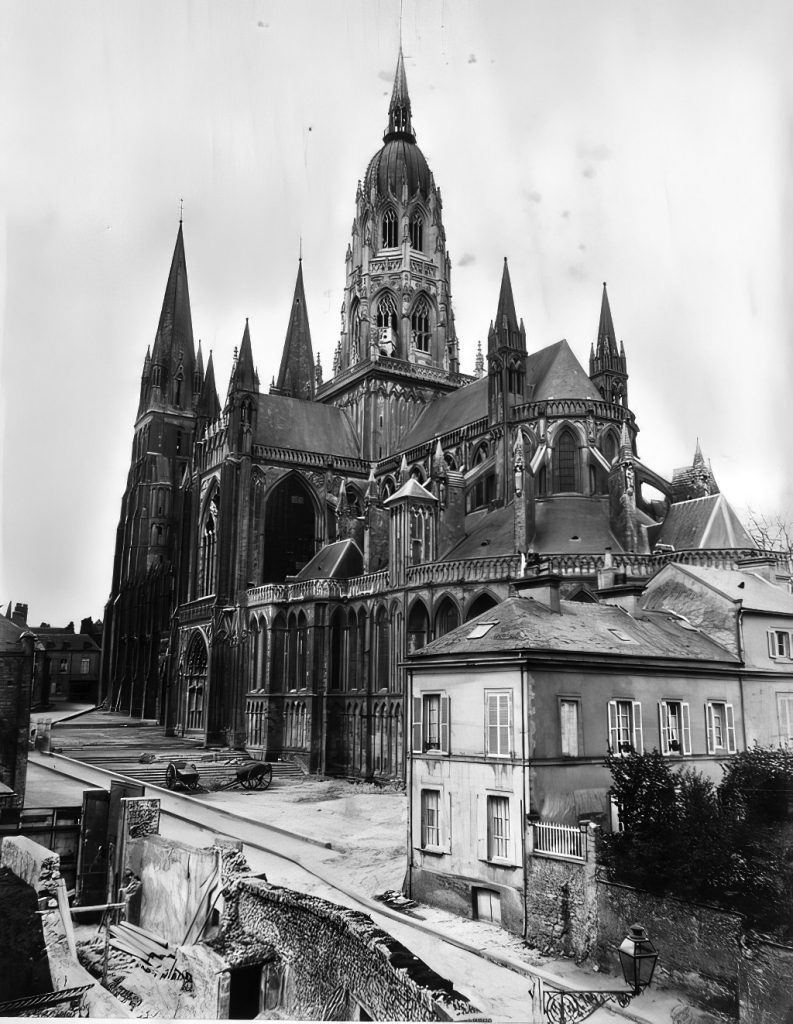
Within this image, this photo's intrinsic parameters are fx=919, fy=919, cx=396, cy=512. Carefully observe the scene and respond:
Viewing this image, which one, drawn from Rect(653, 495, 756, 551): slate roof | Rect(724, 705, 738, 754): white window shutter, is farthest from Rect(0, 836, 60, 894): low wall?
Rect(653, 495, 756, 551): slate roof

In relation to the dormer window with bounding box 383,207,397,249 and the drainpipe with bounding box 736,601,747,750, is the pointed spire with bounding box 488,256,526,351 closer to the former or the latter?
the dormer window with bounding box 383,207,397,249

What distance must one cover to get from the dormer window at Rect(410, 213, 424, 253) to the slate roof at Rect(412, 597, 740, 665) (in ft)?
129

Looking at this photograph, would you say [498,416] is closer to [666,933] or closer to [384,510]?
[384,510]

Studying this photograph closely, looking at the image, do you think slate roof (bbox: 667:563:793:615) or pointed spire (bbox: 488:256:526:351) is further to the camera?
pointed spire (bbox: 488:256:526:351)

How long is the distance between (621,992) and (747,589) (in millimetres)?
11153

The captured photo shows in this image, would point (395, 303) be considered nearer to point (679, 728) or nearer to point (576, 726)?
point (679, 728)

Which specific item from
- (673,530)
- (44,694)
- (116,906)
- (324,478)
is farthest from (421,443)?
(116,906)

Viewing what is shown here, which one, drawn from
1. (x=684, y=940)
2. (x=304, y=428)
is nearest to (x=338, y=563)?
(x=304, y=428)

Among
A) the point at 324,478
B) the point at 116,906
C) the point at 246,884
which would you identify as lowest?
the point at 116,906

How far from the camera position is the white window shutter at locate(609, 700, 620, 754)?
680 inches

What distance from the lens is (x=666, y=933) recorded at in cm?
1277

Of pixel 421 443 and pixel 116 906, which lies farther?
pixel 421 443

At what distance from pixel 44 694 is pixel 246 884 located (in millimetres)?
26128

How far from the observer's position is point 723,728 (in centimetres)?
1870
